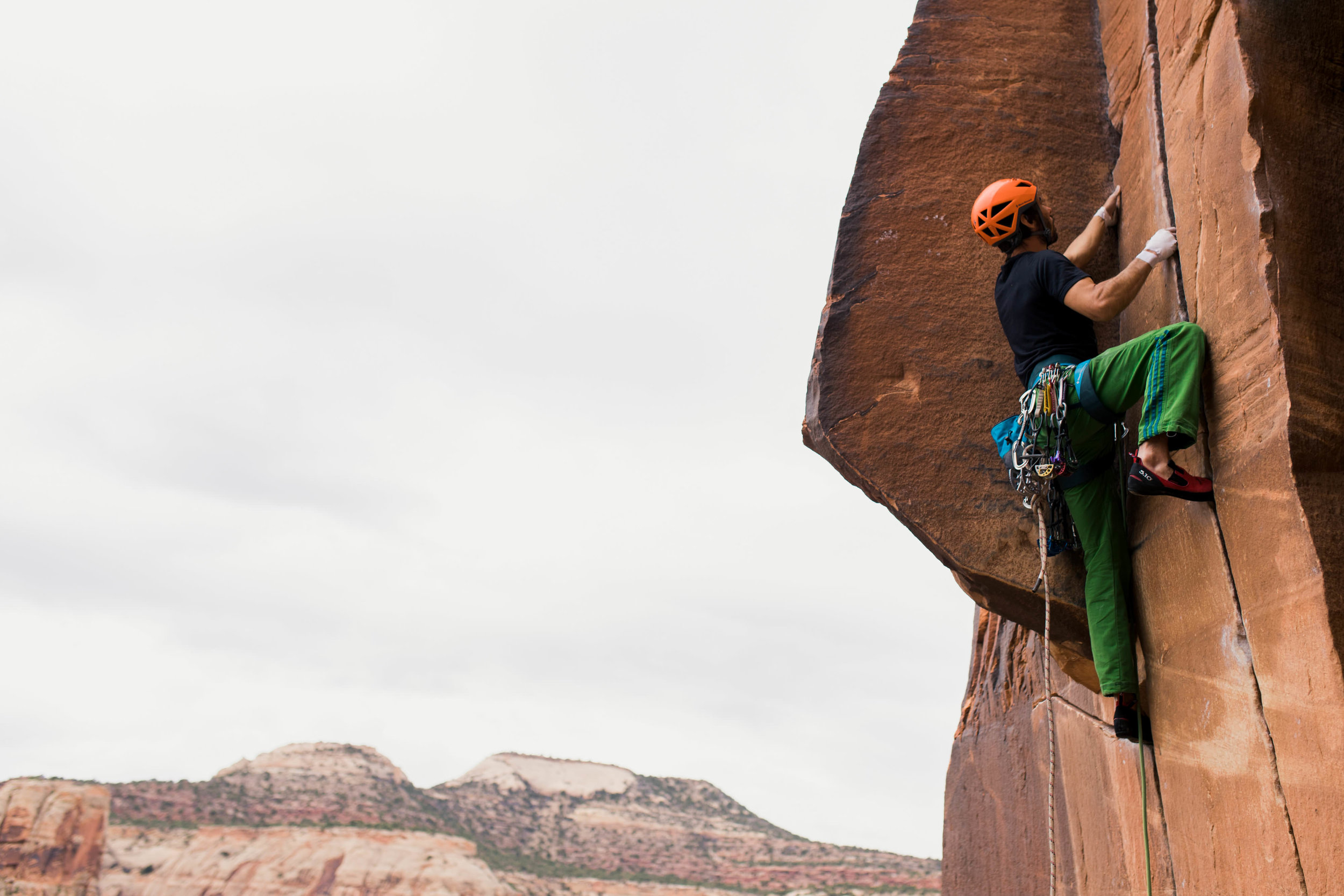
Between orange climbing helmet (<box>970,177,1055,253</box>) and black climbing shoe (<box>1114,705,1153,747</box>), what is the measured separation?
2274mm

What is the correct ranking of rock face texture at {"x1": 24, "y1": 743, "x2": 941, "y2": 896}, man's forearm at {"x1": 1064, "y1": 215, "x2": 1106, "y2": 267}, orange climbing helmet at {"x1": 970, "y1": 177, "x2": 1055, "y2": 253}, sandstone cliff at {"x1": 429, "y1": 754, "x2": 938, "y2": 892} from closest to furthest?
orange climbing helmet at {"x1": 970, "y1": 177, "x2": 1055, "y2": 253}
man's forearm at {"x1": 1064, "y1": 215, "x2": 1106, "y2": 267}
rock face texture at {"x1": 24, "y1": 743, "x2": 941, "y2": 896}
sandstone cliff at {"x1": 429, "y1": 754, "x2": 938, "y2": 892}

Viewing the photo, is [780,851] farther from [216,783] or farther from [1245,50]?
[1245,50]

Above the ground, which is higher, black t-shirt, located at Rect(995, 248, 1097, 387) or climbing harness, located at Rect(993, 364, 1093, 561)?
black t-shirt, located at Rect(995, 248, 1097, 387)

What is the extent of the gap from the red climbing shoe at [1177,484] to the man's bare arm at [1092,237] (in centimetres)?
143

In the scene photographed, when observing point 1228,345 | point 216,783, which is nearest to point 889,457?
point 1228,345

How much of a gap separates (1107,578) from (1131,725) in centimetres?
68

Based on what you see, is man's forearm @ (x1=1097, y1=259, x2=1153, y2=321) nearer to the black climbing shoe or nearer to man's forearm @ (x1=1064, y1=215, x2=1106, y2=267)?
man's forearm @ (x1=1064, y1=215, x2=1106, y2=267)

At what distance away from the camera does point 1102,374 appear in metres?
4.47

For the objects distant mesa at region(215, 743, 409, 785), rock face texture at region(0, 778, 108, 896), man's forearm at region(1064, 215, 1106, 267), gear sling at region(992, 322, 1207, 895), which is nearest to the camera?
gear sling at region(992, 322, 1207, 895)

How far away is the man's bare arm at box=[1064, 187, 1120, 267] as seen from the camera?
209 inches

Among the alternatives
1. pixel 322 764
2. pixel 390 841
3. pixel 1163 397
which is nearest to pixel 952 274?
pixel 1163 397

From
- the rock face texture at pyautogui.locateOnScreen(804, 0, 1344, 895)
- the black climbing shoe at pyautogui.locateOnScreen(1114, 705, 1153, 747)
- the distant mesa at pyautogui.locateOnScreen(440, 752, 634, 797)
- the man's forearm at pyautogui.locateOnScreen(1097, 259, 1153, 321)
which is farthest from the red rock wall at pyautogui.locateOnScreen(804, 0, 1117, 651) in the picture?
the distant mesa at pyautogui.locateOnScreen(440, 752, 634, 797)

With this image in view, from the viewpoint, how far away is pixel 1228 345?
4.23 meters

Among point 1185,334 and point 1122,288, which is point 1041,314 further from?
point 1185,334
